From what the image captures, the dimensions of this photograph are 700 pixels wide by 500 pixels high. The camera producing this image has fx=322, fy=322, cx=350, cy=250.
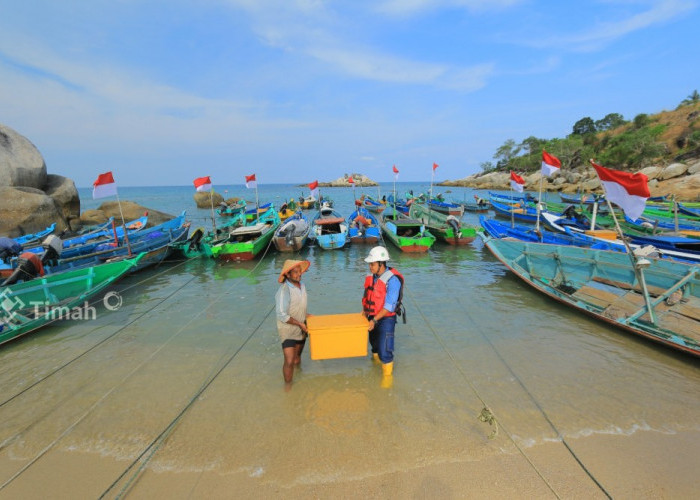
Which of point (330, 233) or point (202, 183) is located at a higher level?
point (202, 183)

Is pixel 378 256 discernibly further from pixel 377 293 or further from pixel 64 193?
pixel 64 193

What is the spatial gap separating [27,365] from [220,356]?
392 cm

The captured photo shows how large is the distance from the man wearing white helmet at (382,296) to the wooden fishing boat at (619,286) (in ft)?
18.4

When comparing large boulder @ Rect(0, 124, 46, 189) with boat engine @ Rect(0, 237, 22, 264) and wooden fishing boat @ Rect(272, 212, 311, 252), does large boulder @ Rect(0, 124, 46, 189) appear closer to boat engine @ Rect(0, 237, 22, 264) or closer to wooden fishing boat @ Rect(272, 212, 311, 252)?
boat engine @ Rect(0, 237, 22, 264)

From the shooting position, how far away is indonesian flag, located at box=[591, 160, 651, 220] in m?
5.79

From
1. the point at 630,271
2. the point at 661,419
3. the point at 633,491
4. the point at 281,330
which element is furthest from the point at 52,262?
the point at 630,271

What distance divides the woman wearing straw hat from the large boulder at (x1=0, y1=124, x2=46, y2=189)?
97.7 ft

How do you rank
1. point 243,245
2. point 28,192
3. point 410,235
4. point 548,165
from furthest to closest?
point 28,192, point 410,235, point 243,245, point 548,165

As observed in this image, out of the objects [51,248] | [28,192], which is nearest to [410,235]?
[51,248]

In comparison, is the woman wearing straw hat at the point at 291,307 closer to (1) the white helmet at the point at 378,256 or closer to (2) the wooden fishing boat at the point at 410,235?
(1) the white helmet at the point at 378,256

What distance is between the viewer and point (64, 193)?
26734 millimetres

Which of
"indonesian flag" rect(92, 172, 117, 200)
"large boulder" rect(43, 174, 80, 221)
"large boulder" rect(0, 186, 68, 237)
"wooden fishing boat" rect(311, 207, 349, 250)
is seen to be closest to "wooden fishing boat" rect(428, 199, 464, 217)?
"wooden fishing boat" rect(311, 207, 349, 250)

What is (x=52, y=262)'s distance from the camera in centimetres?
1161

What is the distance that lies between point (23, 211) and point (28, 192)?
6.15 ft
